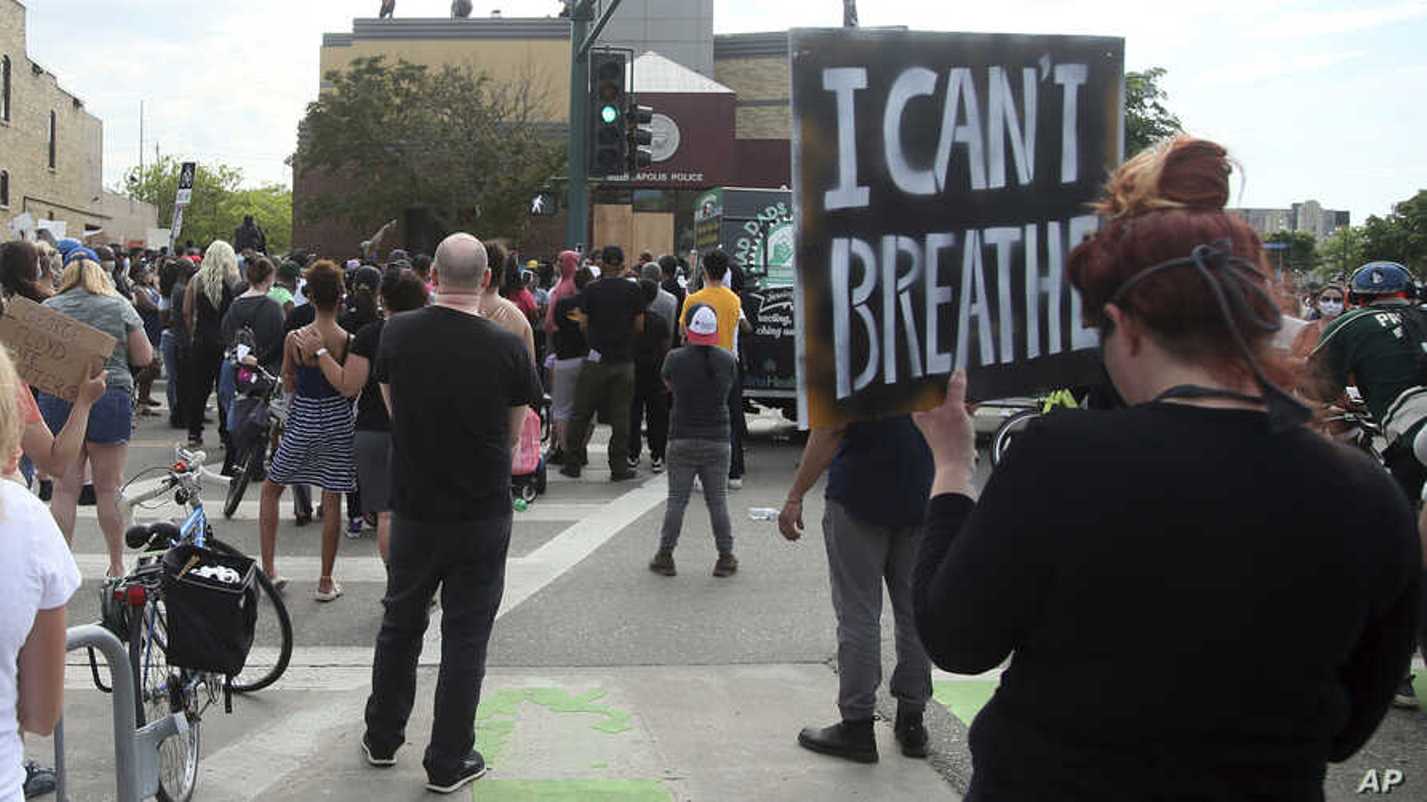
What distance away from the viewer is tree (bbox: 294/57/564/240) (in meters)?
42.8

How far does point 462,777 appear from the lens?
194 inches

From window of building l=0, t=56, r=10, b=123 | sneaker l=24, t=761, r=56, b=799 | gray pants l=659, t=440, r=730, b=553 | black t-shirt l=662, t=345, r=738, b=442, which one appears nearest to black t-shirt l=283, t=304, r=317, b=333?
black t-shirt l=662, t=345, r=738, b=442

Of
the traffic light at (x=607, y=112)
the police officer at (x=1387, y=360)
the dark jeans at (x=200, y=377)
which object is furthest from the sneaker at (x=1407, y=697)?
the traffic light at (x=607, y=112)

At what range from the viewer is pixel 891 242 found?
104 inches

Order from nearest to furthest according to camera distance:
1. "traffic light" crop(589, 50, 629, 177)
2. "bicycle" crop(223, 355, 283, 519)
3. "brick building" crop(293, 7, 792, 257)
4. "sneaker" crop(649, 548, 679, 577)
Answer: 1. "sneaker" crop(649, 548, 679, 577)
2. "bicycle" crop(223, 355, 283, 519)
3. "traffic light" crop(589, 50, 629, 177)
4. "brick building" crop(293, 7, 792, 257)

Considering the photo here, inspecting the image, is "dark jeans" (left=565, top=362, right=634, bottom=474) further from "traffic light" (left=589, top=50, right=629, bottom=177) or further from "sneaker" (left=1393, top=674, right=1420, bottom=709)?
"sneaker" (left=1393, top=674, right=1420, bottom=709)

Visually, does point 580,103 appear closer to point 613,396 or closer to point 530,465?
point 613,396

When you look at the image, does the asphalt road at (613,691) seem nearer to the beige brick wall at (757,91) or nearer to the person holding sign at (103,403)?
the person holding sign at (103,403)

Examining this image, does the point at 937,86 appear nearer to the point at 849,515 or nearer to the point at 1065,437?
the point at 1065,437

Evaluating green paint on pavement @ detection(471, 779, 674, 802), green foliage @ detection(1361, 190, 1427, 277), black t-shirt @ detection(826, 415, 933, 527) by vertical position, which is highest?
green foliage @ detection(1361, 190, 1427, 277)

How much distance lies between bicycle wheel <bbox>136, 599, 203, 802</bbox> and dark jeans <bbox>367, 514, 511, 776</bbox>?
26.7 inches

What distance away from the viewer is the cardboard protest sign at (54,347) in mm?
4895

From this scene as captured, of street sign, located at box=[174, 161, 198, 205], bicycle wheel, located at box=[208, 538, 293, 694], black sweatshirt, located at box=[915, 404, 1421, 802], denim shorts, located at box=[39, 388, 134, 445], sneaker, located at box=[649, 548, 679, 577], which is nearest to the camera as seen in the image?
black sweatshirt, located at box=[915, 404, 1421, 802]

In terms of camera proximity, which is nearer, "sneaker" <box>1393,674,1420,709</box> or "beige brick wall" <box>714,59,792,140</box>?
"sneaker" <box>1393,674,1420,709</box>
